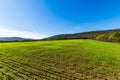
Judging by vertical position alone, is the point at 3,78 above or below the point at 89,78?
above

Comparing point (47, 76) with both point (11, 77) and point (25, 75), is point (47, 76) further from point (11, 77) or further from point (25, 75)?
point (11, 77)

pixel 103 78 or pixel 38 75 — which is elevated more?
pixel 38 75

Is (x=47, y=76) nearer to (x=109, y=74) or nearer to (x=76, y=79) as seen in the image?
(x=76, y=79)

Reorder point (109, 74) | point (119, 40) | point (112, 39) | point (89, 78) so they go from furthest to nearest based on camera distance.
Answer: point (112, 39)
point (119, 40)
point (109, 74)
point (89, 78)

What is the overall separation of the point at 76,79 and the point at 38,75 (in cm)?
341

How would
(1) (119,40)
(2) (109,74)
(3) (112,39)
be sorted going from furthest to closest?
(3) (112,39) < (1) (119,40) < (2) (109,74)

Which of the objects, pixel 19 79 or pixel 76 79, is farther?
pixel 76 79

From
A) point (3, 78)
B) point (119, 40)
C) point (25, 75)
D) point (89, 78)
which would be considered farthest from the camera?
point (119, 40)

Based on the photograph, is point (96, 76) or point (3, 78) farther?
point (96, 76)

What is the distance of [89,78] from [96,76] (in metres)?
1.18

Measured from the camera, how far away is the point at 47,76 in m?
13.4

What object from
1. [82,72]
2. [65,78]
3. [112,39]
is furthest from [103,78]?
[112,39]

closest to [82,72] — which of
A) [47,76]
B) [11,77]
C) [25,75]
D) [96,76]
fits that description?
[96,76]

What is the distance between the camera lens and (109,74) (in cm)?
1588
